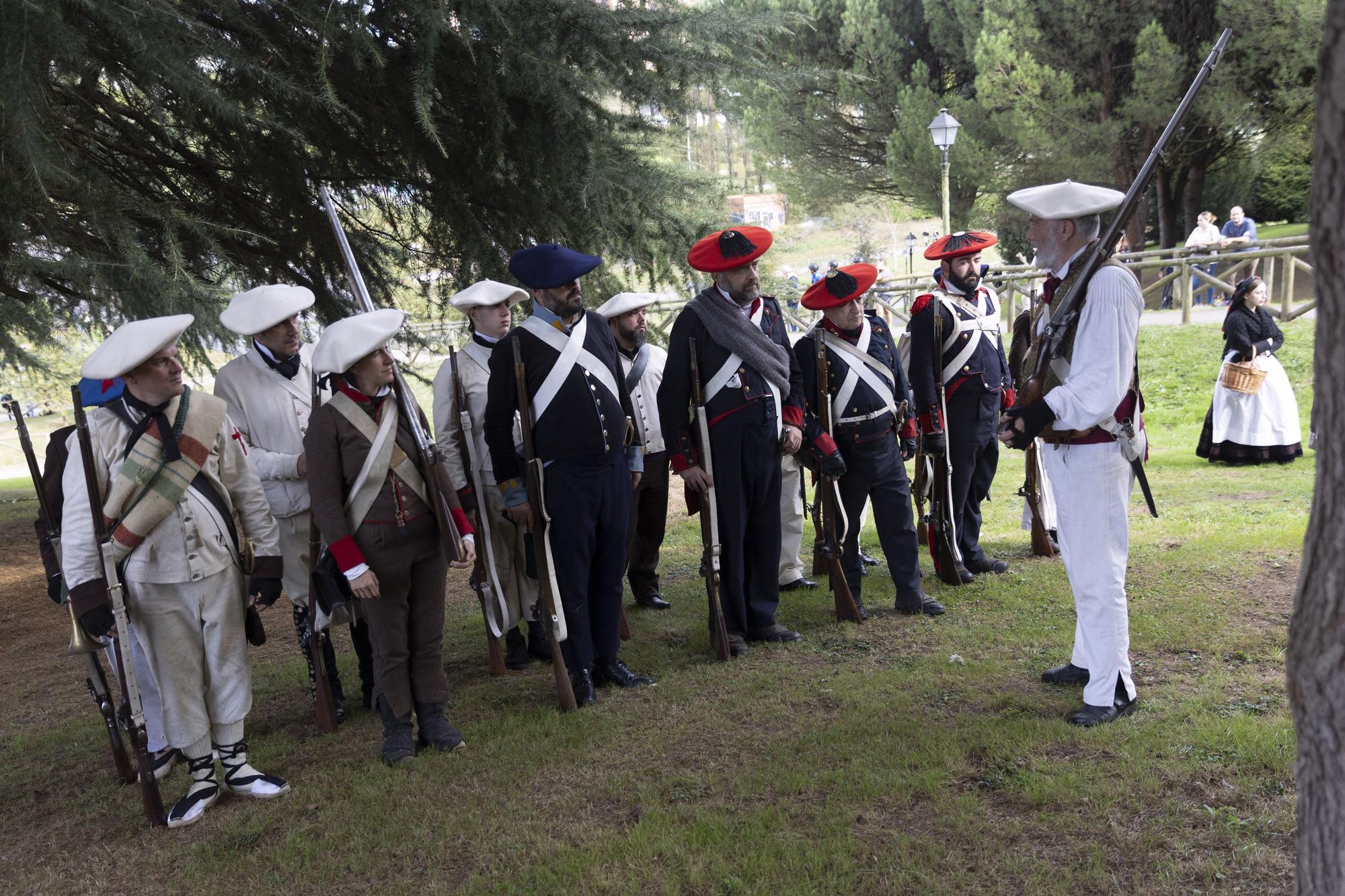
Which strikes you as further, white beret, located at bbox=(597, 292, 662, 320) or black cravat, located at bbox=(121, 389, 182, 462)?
white beret, located at bbox=(597, 292, 662, 320)

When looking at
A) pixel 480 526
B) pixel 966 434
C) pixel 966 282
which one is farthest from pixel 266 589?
pixel 966 282

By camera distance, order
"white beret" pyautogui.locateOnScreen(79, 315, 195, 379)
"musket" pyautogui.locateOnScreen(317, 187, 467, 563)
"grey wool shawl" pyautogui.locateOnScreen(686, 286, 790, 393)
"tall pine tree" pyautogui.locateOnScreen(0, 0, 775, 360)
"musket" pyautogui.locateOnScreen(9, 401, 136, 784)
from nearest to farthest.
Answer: "white beret" pyautogui.locateOnScreen(79, 315, 195, 379) < "musket" pyautogui.locateOnScreen(9, 401, 136, 784) < "musket" pyautogui.locateOnScreen(317, 187, 467, 563) < "tall pine tree" pyautogui.locateOnScreen(0, 0, 775, 360) < "grey wool shawl" pyautogui.locateOnScreen(686, 286, 790, 393)

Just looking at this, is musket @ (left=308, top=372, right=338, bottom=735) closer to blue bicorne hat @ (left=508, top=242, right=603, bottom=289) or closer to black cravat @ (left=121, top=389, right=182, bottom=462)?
black cravat @ (left=121, top=389, right=182, bottom=462)

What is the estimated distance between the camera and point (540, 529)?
17.9ft

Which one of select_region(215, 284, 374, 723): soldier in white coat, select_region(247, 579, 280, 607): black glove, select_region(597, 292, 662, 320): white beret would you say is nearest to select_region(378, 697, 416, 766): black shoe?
select_region(215, 284, 374, 723): soldier in white coat

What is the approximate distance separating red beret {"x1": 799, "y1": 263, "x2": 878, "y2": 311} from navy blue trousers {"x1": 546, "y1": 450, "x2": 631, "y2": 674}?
1.76 meters

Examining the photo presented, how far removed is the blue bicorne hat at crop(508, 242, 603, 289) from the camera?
5.43 metres

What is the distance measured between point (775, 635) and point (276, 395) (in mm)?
3163

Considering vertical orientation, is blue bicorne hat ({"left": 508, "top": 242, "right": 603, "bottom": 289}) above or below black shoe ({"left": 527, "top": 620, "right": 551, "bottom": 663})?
above

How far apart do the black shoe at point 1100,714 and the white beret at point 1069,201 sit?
2.18 m

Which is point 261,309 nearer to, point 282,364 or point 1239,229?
point 282,364

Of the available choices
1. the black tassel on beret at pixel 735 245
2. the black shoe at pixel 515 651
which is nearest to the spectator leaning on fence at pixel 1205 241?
the black tassel on beret at pixel 735 245

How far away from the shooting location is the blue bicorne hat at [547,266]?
5.43 m

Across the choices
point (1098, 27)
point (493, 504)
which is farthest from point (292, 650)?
point (1098, 27)
